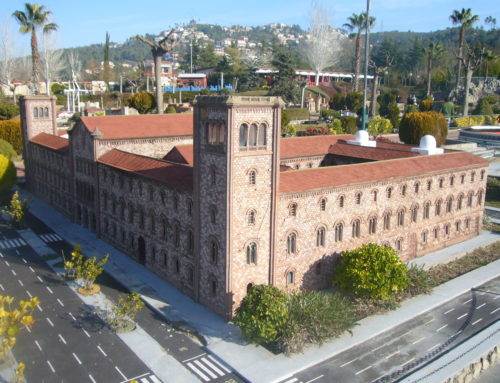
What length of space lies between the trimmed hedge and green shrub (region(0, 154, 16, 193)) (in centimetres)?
9119

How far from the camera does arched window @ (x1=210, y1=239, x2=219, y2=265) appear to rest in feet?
Result: 117

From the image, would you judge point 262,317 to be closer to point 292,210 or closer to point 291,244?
point 291,244

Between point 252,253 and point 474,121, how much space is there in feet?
314

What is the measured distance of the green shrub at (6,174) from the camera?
208ft

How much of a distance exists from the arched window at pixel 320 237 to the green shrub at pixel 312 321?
6.59m

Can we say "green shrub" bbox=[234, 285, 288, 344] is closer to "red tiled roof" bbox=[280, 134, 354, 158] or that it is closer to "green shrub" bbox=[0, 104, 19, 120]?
"red tiled roof" bbox=[280, 134, 354, 158]

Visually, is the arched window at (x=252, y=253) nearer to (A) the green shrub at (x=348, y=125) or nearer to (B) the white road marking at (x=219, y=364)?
(B) the white road marking at (x=219, y=364)

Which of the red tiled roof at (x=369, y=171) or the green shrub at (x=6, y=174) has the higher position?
the red tiled roof at (x=369, y=171)

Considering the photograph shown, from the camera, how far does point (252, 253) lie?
3597 centimetres

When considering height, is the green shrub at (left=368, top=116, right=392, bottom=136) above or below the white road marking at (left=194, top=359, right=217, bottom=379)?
above

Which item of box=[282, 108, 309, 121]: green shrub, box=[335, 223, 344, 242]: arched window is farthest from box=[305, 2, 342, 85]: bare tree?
box=[335, 223, 344, 242]: arched window

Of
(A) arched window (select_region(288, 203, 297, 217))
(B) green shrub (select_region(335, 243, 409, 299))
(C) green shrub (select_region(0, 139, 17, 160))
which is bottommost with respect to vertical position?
(B) green shrub (select_region(335, 243, 409, 299))

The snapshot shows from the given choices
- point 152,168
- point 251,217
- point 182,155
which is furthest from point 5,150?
point 251,217

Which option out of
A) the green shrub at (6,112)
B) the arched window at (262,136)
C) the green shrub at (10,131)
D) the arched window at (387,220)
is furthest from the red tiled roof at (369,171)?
the green shrub at (6,112)
